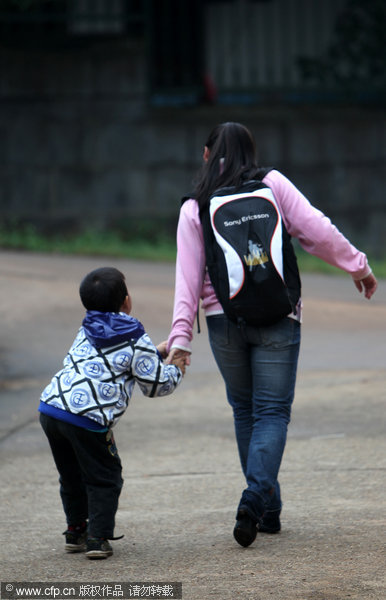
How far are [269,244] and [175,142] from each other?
955 centimetres

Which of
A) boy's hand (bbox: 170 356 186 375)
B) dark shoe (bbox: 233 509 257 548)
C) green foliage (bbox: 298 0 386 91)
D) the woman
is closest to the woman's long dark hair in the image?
the woman

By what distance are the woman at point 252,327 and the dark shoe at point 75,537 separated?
2.23 feet

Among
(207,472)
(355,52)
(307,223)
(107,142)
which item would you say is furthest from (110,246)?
(307,223)

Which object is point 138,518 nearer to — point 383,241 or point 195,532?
point 195,532

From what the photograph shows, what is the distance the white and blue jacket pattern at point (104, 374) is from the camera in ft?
13.2

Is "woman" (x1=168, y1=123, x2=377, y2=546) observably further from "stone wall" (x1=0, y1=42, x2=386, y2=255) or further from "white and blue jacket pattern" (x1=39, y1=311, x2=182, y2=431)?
"stone wall" (x1=0, y1=42, x2=386, y2=255)

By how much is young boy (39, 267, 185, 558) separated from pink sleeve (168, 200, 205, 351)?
0.68ft

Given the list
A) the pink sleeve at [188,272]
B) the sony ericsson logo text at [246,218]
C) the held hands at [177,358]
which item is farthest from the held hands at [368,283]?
the held hands at [177,358]

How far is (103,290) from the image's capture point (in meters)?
4.08

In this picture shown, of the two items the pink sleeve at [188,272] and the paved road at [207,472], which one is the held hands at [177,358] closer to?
the pink sleeve at [188,272]

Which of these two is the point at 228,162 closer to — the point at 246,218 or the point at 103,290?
the point at 246,218

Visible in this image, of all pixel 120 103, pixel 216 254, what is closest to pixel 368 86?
pixel 120 103

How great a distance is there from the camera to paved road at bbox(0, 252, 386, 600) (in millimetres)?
3924

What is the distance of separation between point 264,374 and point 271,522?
Answer: 2.08 ft
